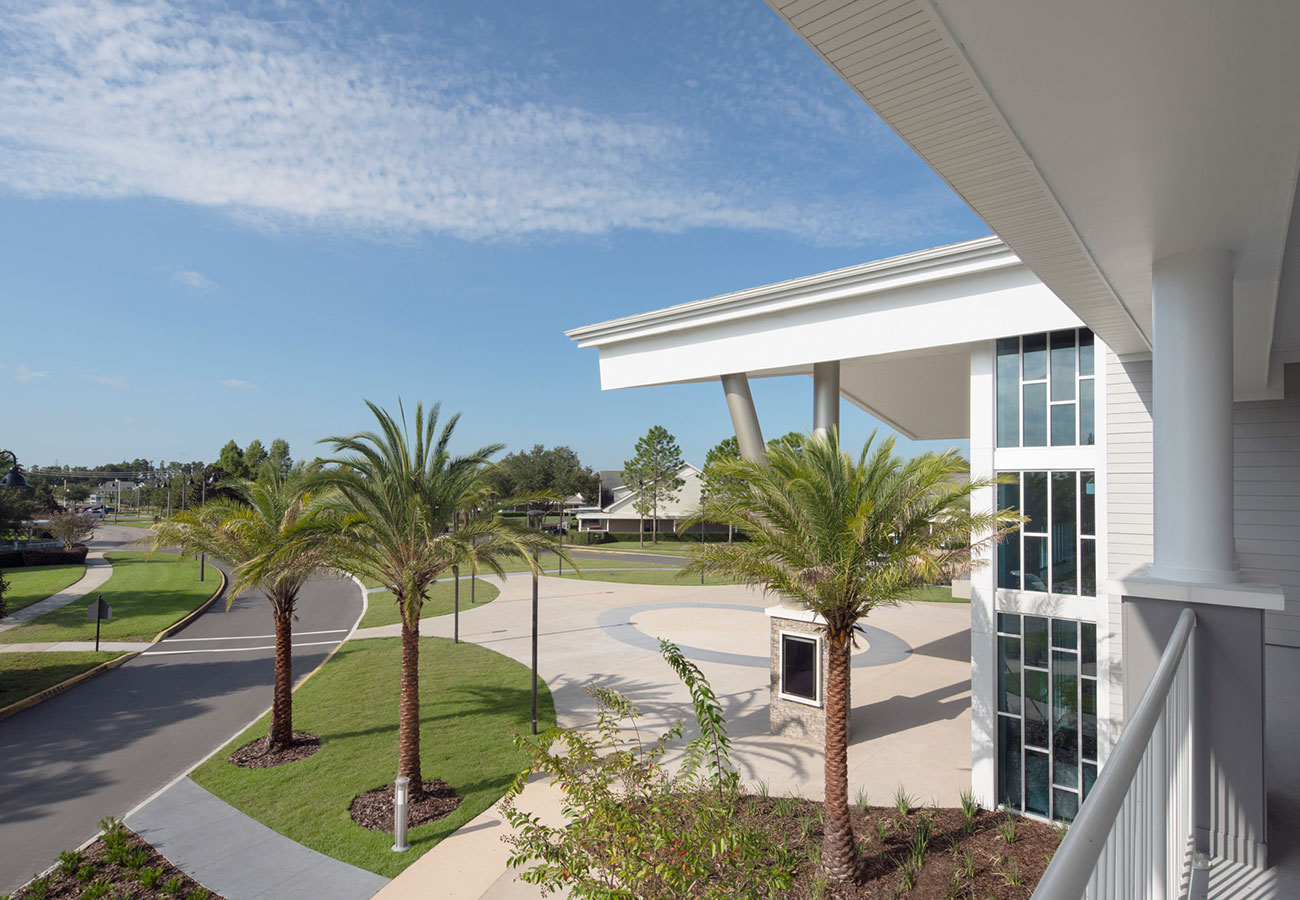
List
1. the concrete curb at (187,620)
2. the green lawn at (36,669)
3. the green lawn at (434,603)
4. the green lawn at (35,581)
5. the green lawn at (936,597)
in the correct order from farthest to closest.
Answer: the green lawn at (936,597), the green lawn at (35,581), the green lawn at (434,603), the concrete curb at (187,620), the green lawn at (36,669)

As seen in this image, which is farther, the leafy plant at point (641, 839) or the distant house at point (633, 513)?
the distant house at point (633, 513)

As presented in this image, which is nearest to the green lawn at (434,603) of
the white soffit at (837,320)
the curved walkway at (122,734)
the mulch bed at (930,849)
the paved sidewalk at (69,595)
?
the curved walkway at (122,734)

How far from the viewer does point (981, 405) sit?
11008 millimetres

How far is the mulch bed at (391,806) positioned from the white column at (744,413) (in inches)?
300

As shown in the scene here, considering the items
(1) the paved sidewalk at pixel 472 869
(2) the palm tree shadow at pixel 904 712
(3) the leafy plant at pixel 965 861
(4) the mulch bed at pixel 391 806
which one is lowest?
(2) the palm tree shadow at pixel 904 712

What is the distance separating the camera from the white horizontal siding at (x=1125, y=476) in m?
9.58

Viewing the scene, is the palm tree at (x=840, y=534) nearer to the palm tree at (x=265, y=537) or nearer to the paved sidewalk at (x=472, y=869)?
the paved sidewalk at (x=472, y=869)

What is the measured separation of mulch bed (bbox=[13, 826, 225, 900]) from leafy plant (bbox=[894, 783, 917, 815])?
337 inches

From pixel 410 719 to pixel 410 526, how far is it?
2860mm

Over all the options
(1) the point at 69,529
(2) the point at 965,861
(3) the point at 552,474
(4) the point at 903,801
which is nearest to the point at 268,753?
(4) the point at 903,801

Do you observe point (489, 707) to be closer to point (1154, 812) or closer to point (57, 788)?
point (57, 788)

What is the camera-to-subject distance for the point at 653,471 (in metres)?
65.2

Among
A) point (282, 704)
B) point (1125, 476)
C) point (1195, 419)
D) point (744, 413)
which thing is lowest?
point (282, 704)

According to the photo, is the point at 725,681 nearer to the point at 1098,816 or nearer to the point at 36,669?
the point at 1098,816
